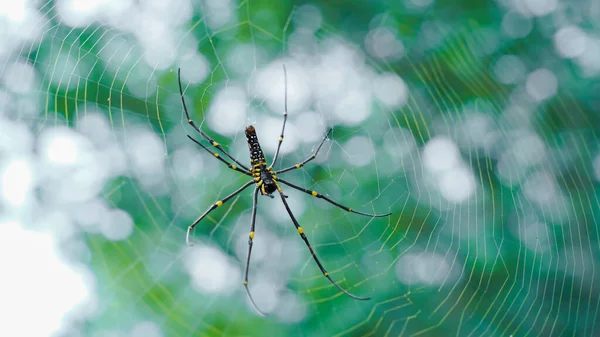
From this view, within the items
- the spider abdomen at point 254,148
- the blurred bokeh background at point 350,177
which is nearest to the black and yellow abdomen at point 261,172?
the spider abdomen at point 254,148

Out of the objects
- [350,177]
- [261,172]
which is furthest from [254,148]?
[350,177]

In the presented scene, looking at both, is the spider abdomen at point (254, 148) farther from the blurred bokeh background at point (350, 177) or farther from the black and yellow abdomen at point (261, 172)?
the blurred bokeh background at point (350, 177)

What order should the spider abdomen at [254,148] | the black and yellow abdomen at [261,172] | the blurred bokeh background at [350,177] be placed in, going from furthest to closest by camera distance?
the blurred bokeh background at [350,177]
the black and yellow abdomen at [261,172]
the spider abdomen at [254,148]

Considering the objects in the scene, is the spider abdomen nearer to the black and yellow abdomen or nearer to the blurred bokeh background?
the black and yellow abdomen

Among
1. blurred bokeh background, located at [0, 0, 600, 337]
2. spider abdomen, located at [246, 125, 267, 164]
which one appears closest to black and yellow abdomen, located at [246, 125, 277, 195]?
spider abdomen, located at [246, 125, 267, 164]

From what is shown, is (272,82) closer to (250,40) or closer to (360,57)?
(250,40)

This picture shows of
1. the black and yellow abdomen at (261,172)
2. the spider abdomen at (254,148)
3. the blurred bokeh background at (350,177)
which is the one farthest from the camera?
the blurred bokeh background at (350,177)

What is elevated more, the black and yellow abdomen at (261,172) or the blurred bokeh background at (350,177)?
the blurred bokeh background at (350,177)

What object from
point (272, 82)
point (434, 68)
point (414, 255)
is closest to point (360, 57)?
point (434, 68)
